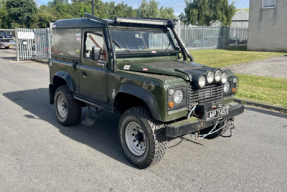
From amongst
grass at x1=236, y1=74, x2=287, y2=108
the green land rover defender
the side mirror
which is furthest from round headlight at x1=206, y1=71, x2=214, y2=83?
grass at x1=236, y1=74, x2=287, y2=108

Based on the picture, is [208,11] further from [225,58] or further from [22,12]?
[22,12]

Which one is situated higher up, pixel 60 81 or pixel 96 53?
pixel 96 53

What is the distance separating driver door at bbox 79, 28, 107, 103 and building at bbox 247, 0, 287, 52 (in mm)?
23498

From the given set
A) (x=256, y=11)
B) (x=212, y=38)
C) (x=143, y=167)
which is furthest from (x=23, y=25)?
(x=143, y=167)

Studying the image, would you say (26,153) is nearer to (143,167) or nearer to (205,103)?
(143,167)

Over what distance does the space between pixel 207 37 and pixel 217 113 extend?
2609 cm

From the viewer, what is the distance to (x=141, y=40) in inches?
201

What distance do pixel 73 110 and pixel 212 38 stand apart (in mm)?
26039

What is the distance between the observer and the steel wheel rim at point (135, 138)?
4.15 meters

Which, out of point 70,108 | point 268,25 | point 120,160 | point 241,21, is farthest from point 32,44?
point 241,21

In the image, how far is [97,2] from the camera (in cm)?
10900

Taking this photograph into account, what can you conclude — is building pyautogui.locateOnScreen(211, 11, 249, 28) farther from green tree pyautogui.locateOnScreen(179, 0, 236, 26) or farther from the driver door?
the driver door

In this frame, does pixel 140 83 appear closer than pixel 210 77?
Yes

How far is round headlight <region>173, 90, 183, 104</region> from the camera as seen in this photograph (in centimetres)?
382
